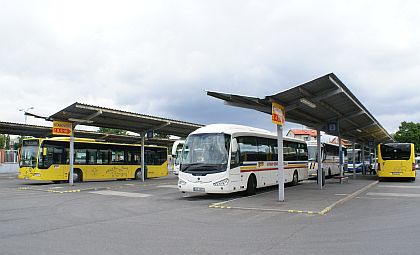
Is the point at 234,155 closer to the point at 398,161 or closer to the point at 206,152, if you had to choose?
the point at 206,152

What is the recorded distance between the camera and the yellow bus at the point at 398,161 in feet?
88.2

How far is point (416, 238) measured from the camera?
25.1ft

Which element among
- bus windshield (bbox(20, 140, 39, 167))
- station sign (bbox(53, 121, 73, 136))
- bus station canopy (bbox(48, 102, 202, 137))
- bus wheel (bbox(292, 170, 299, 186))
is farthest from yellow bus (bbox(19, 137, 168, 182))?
bus wheel (bbox(292, 170, 299, 186))

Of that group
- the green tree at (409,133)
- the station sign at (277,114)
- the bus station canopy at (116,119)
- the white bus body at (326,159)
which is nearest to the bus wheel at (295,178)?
the white bus body at (326,159)

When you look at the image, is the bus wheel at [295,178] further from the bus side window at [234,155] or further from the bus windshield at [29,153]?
the bus windshield at [29,153]

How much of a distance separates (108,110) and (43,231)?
45.5ft

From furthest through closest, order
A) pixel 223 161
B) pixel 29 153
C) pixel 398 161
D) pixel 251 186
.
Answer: pixel 398 161 → pixel 29 153 → pixel 251 186 → pixel 223 161

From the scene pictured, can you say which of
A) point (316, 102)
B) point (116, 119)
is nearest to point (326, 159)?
point (116, 119)

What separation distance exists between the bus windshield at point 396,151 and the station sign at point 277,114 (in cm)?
1654

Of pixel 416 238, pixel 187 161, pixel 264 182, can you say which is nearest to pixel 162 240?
pixel 416 238

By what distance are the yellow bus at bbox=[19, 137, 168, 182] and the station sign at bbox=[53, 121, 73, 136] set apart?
1.63 m

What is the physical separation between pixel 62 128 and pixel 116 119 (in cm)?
332

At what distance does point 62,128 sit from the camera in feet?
74.0

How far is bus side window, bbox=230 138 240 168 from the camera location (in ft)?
50.2
